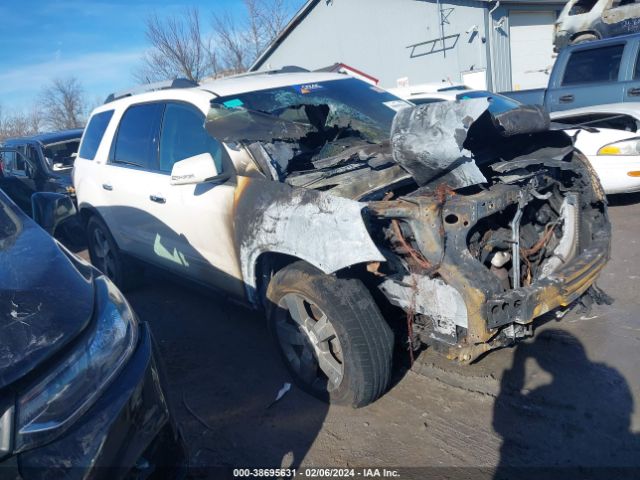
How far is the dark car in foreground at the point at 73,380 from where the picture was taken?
1.54 metres

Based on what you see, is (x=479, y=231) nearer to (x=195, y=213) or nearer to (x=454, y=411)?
(x=454, y=411)

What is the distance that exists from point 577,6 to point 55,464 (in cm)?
1033

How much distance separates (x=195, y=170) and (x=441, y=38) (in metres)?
15.0

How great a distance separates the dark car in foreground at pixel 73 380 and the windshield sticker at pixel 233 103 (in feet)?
5.68

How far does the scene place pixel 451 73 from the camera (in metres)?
16.5

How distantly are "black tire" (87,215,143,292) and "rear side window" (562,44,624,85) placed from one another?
22.7 feet

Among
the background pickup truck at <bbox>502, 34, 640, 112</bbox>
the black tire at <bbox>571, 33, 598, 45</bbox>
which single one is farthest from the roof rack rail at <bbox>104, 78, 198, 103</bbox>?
the black tire at <bbox>571, 33, 598, 45</bbox>

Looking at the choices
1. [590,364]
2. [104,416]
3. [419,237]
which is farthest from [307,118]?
[104,416]

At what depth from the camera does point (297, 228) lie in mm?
2881

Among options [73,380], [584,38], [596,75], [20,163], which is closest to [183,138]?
[73,380]

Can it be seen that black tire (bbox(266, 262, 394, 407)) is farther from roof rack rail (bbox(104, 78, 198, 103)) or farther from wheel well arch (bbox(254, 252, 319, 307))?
roof rack rail (bbox(104, 78, 198, 103))

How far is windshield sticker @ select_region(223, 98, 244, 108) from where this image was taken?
3633 mm

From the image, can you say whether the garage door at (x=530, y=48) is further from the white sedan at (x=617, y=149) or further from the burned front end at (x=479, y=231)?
the burned front end at (x=479, y=231)

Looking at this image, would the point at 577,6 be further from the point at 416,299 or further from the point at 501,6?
the point at 416,299
